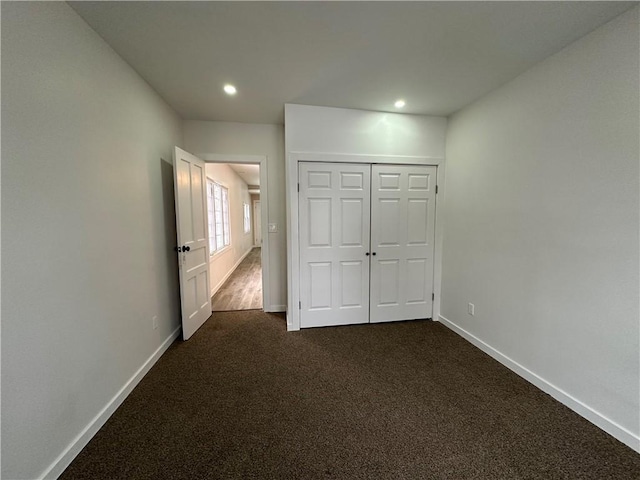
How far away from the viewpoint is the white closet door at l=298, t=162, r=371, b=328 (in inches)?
104

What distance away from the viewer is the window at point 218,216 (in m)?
4.32

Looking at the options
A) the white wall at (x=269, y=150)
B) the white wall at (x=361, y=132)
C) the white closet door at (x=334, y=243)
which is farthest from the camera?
the white wall at (x=269, y=150)

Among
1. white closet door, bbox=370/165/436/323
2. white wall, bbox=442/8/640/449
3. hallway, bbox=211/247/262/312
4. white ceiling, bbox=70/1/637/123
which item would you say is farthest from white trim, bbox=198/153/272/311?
white wall, bbox=442/8/640/449

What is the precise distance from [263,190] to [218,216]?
217cm

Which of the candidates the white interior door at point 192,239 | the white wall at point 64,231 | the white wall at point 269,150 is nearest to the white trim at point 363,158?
the white wall at point 269,150

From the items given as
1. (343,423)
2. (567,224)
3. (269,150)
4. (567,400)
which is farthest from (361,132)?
(567,400)

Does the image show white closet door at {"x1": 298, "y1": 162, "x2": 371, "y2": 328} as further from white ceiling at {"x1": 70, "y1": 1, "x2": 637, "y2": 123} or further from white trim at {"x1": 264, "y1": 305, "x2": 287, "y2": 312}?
white ceiling at {"x1": 70, "y1": 1, "x2": 637, "y2": 123}

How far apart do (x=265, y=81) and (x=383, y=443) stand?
2.74 metres

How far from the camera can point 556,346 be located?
1.77m

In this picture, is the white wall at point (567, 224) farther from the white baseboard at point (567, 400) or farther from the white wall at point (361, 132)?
the white wall at point (361, 132)

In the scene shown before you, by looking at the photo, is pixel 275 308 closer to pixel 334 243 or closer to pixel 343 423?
pixel 334 243

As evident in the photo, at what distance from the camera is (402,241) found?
9.37 feet

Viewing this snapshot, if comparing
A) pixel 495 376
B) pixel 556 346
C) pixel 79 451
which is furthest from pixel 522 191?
pixel 79 451

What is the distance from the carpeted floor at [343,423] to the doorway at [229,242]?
1.41 meters
